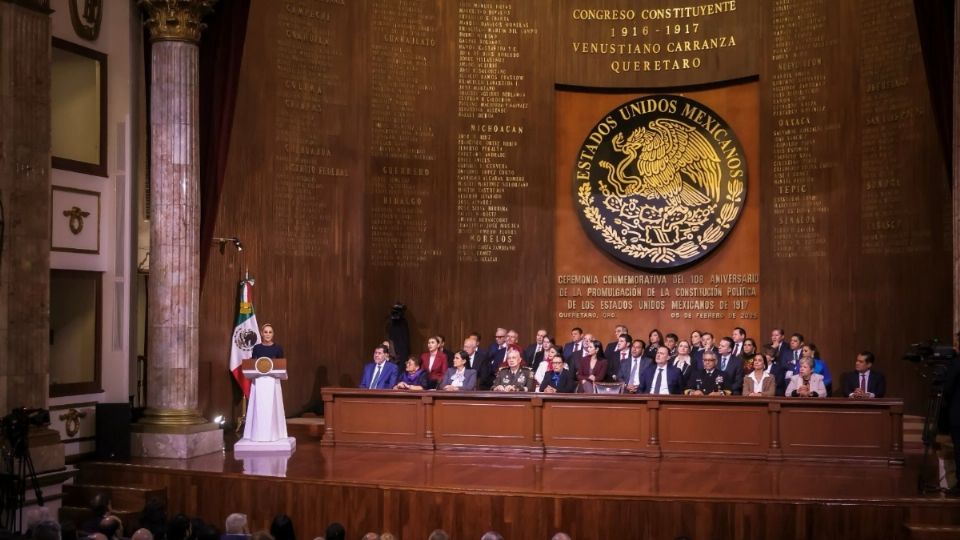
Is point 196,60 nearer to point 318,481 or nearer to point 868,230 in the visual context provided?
point 318,481

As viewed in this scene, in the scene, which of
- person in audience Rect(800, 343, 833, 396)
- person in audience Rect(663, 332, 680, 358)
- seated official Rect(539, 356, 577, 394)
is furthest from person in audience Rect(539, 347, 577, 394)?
person in audience Rect(800, 343, 833, 396)

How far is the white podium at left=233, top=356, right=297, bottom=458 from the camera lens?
1019 centimetres

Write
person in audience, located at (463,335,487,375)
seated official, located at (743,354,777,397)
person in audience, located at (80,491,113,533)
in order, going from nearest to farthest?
person in audience, located at (80,491,113,533), seated official, located at (743,354,777,397), person in audience, located at (463,335,487,375)

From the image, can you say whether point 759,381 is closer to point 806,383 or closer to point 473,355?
point 806,383

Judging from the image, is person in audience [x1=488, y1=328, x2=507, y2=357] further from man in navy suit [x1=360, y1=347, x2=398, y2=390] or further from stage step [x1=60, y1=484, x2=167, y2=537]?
stage step [x1=60, y1=484, x2=167, y2=537]

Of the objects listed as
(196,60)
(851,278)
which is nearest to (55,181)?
(196,60)

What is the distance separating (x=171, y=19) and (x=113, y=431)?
3943mm

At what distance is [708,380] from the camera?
10672 millimetres

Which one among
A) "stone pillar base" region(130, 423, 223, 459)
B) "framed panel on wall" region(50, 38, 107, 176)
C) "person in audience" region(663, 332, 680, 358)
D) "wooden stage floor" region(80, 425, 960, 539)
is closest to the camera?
"wooden stage floor" region(80, 425, 960, 539)

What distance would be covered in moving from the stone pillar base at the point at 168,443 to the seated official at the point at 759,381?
17.4 feet

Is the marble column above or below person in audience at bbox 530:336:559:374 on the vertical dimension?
above

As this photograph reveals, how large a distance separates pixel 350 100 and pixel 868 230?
20.8 ft

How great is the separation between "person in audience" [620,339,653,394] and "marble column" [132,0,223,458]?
4206 millimetres

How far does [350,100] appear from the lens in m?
13.1
